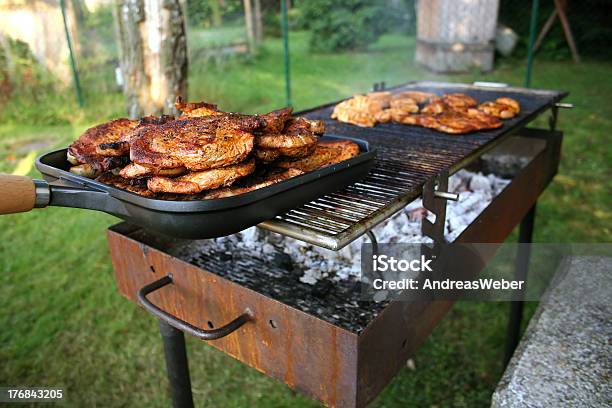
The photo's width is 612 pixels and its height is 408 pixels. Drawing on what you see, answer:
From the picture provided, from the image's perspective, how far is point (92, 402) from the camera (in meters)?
3.33

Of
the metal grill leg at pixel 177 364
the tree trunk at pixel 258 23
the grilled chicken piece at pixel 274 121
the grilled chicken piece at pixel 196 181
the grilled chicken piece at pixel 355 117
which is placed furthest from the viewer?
the tree trunk at pixel 258 23

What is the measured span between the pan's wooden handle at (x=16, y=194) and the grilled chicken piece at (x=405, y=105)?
2374mm

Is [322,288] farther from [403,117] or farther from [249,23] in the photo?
[249,23]

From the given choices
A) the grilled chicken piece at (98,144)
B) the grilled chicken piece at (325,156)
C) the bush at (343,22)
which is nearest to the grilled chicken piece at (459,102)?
the grilled chicken piece at (325,156)

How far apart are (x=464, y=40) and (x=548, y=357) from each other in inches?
344

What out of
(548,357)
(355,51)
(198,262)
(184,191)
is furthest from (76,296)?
(355,51)

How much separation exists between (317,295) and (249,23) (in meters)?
8.31

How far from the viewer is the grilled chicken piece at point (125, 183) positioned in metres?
1.51

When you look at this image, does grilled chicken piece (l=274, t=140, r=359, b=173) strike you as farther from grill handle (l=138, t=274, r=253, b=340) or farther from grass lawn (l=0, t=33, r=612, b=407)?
grass lawn (l=0, t=33, r=612, b=407)

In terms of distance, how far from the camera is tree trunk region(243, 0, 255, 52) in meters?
9.05

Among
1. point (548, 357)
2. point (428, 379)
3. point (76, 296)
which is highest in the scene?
point (548, 357)

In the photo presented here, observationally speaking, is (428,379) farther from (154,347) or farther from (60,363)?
(60,363)

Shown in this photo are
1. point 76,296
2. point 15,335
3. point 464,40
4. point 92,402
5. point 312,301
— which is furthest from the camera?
point 464,40

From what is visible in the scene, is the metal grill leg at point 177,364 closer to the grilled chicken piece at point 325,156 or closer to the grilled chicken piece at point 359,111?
the grilled chicken piece at point 325,156
